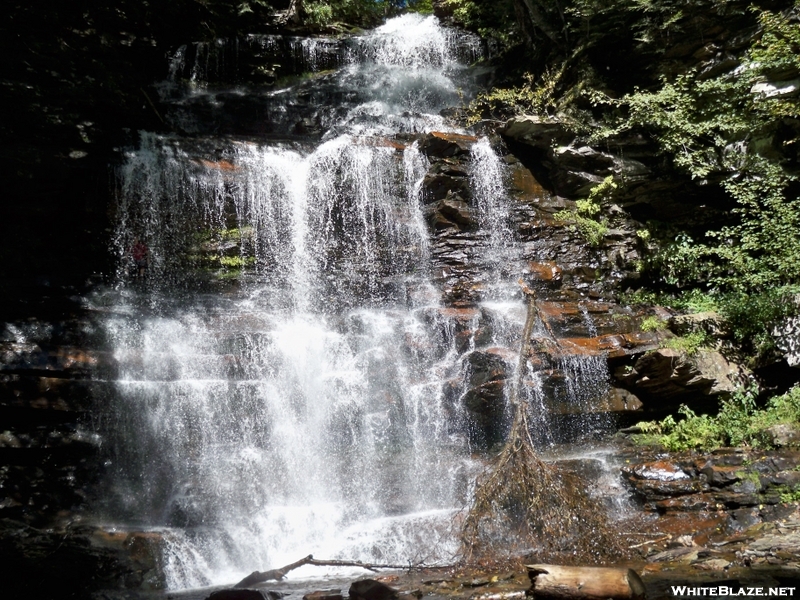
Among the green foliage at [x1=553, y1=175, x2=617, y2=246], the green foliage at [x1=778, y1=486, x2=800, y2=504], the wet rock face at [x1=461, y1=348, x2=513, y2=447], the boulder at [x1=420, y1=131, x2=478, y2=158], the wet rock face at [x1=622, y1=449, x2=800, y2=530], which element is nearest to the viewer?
the green foliage at [x1=778, y1=486, x2=800, y2=504]

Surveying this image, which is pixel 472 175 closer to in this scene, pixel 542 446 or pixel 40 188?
pixel 542 446

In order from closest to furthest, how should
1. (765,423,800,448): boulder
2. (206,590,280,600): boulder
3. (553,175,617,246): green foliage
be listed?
(206,590,280,600): boulder < (765,423,800,448): boulder < (553,175,617,246): green foliage

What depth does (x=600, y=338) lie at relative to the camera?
9422mm

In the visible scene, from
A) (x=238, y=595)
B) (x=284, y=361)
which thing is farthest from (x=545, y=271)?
(x=238, y=595)

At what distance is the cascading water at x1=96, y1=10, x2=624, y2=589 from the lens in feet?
23.3

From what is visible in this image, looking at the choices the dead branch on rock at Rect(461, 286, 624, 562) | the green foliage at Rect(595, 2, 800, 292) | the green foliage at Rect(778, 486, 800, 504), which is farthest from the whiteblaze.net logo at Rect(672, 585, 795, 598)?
the green foliage at Rect(595, 2, 800, 292)

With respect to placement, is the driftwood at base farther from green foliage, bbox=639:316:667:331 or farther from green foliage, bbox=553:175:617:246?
green foliage, bbox=553:175:617:246

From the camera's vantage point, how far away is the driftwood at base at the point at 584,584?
4.34 metres

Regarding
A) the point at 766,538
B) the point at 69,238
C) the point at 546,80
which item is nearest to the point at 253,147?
the point at 69,238

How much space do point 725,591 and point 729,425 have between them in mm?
3959

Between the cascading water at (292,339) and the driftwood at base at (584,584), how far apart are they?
209 cm

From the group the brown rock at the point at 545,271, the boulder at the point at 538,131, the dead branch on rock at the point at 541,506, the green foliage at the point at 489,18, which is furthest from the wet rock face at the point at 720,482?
the green foliage at the point at 489,18

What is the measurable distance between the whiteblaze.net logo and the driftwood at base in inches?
23.9

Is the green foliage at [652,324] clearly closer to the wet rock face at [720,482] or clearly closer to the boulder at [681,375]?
the boulder at [681,375]
